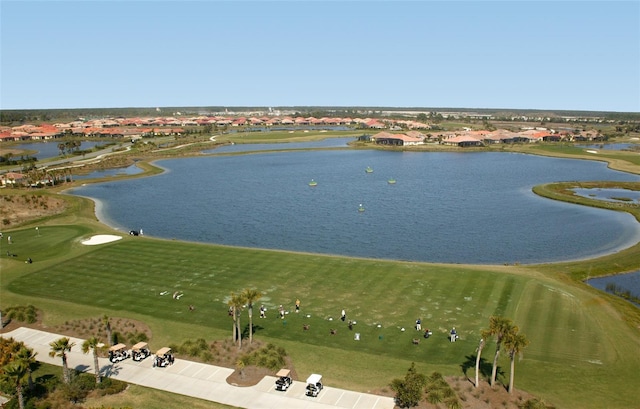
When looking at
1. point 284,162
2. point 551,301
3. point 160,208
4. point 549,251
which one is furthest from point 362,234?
point 284,162

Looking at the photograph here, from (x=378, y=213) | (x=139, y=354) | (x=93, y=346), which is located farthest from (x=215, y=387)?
(x=378, y=213)

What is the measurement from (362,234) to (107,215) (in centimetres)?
5578

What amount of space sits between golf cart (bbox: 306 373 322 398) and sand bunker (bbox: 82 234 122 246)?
5472cm

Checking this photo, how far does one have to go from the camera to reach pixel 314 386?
38.8 m

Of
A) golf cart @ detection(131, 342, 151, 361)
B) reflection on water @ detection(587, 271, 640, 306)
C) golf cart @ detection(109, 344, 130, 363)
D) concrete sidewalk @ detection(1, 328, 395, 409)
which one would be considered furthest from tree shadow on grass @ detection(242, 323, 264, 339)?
reflection on water @ detection(587, 271, 640, 306)

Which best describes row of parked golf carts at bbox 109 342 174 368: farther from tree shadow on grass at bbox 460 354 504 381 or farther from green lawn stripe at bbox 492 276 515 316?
green lawn stripe at bbox 492 276 515 316

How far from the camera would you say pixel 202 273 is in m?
66.4

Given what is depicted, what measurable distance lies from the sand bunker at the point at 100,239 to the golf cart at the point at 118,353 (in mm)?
39718

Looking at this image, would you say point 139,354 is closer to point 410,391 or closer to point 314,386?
point 314,386

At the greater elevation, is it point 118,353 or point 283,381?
point 283,381

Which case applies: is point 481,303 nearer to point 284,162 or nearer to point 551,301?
point 551,301

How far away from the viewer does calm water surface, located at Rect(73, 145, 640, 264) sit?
8339 cm

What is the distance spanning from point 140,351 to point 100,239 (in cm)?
4306

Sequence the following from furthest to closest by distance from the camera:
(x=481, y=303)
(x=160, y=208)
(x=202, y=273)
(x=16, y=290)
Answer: (x=160, y=208), (x=202, y=273), (x=16, y=290), (x=481, y=303)
